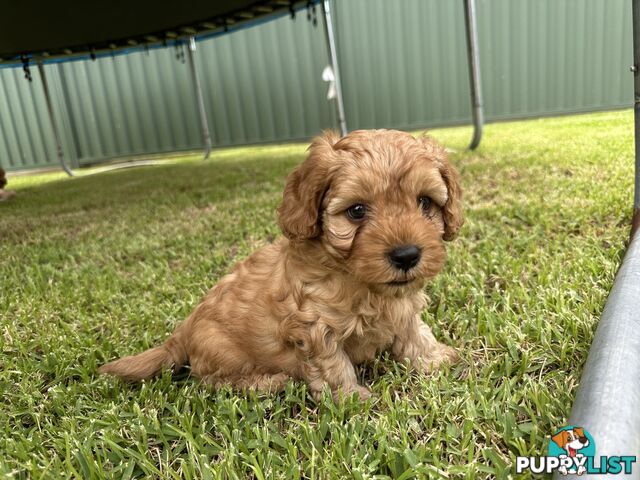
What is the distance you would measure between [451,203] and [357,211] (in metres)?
0.43

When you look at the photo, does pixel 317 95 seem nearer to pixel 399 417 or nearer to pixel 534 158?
pixel 534 158

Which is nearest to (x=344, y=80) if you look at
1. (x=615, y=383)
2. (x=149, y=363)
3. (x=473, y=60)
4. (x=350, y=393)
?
(x=473, y=60)

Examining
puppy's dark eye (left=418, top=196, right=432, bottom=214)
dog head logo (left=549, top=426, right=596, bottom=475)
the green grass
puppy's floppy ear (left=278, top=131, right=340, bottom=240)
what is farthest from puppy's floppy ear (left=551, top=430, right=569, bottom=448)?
puppy's floppy ear (left=278, top=131, right=340, bottom=240)

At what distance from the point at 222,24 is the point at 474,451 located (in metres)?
8.31

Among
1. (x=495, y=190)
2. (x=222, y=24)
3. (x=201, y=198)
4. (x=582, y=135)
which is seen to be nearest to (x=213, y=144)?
(x=222, y=24)

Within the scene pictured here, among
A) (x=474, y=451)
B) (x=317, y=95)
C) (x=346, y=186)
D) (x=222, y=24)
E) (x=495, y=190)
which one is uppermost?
(x=222, y=24)

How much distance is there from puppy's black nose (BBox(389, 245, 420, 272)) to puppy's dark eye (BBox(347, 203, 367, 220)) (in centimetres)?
19

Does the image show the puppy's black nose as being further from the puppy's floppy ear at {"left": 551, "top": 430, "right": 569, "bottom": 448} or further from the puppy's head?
the puppy's floppy ear at {"left": 551, "top": 430, "right": 569, "bottom": 448}

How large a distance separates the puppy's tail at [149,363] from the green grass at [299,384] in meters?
0.05

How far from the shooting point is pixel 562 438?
1.18 m

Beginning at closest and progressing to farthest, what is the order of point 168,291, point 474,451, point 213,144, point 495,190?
point 474,451
point 168,291
point 495,190
point 213,144

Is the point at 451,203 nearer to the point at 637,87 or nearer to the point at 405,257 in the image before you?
the point at 405,257

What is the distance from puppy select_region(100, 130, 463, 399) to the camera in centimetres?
162

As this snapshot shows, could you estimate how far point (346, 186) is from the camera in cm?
163
